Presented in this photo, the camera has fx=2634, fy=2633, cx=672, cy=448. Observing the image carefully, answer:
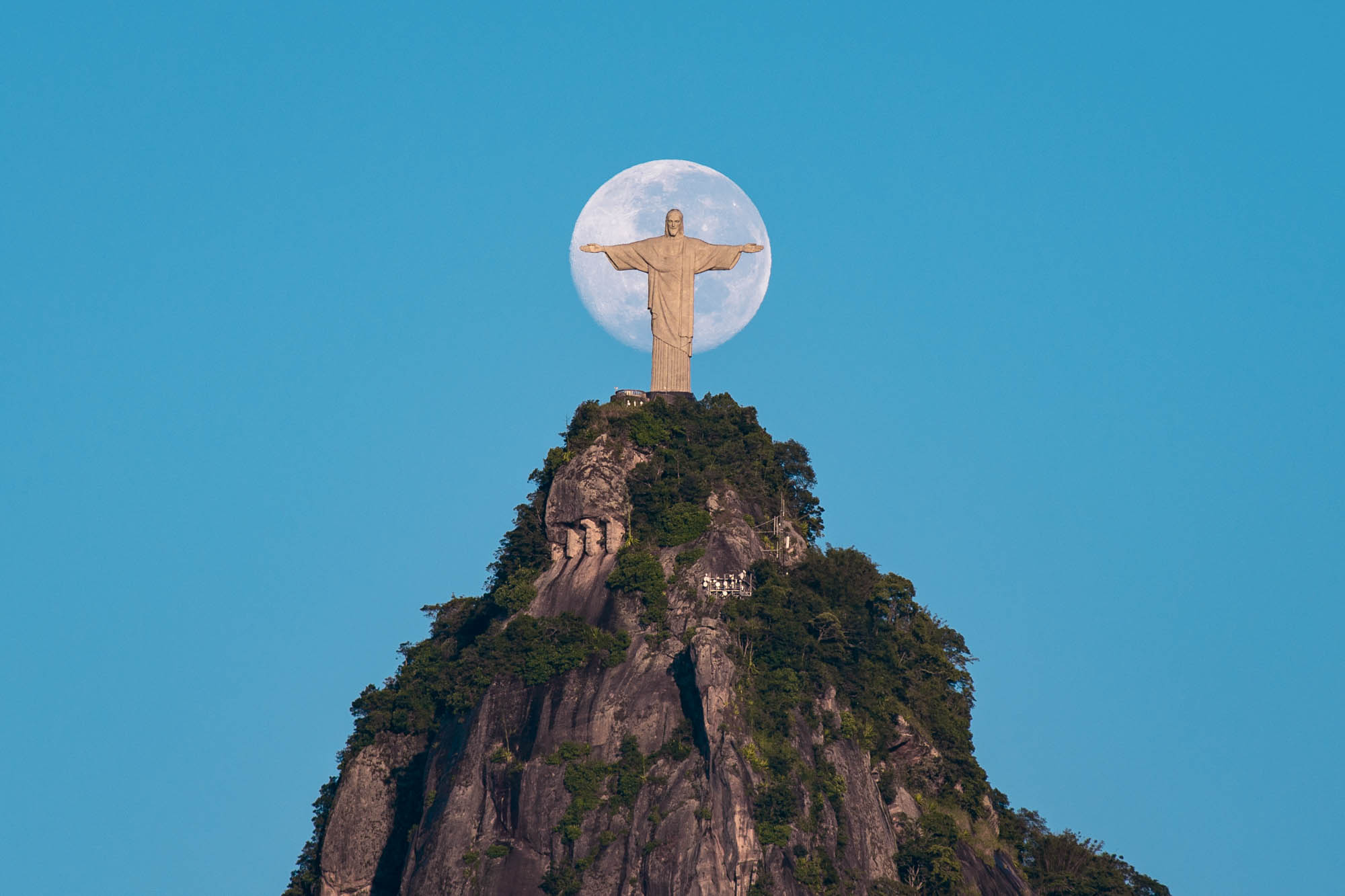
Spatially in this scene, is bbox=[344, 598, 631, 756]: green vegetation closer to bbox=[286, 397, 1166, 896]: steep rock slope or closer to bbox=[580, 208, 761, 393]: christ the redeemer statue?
bbox=[286, 397, 1166, 896]: steep rock slope

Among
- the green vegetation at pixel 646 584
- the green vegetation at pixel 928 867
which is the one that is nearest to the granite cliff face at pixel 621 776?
the green vegetation at pixel 646 584

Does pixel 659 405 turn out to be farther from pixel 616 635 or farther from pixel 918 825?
pixel 918 825

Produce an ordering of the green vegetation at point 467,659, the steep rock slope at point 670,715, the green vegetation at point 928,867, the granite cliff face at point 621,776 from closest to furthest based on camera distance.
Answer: the granite cliff face at point 621,776 → the steep rock slope at point 670,715 → the green vegetation at point 928,867 → the green vegetation at point 467,659

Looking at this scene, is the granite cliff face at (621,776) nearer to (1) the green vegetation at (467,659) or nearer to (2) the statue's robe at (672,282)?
(1) the green vegetation at (467,659)

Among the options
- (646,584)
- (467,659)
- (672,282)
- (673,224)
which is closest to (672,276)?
(672,282)

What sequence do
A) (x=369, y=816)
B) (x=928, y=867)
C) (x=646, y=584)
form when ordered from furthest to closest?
1. (x=369, y=816)
2. (x=646, y=584)
3. (x=928, y=867)

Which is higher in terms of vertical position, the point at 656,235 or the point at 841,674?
the point at 656,235

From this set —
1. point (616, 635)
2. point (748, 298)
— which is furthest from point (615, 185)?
point (616, 635)

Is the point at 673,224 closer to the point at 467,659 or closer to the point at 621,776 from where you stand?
the point at 467,659
